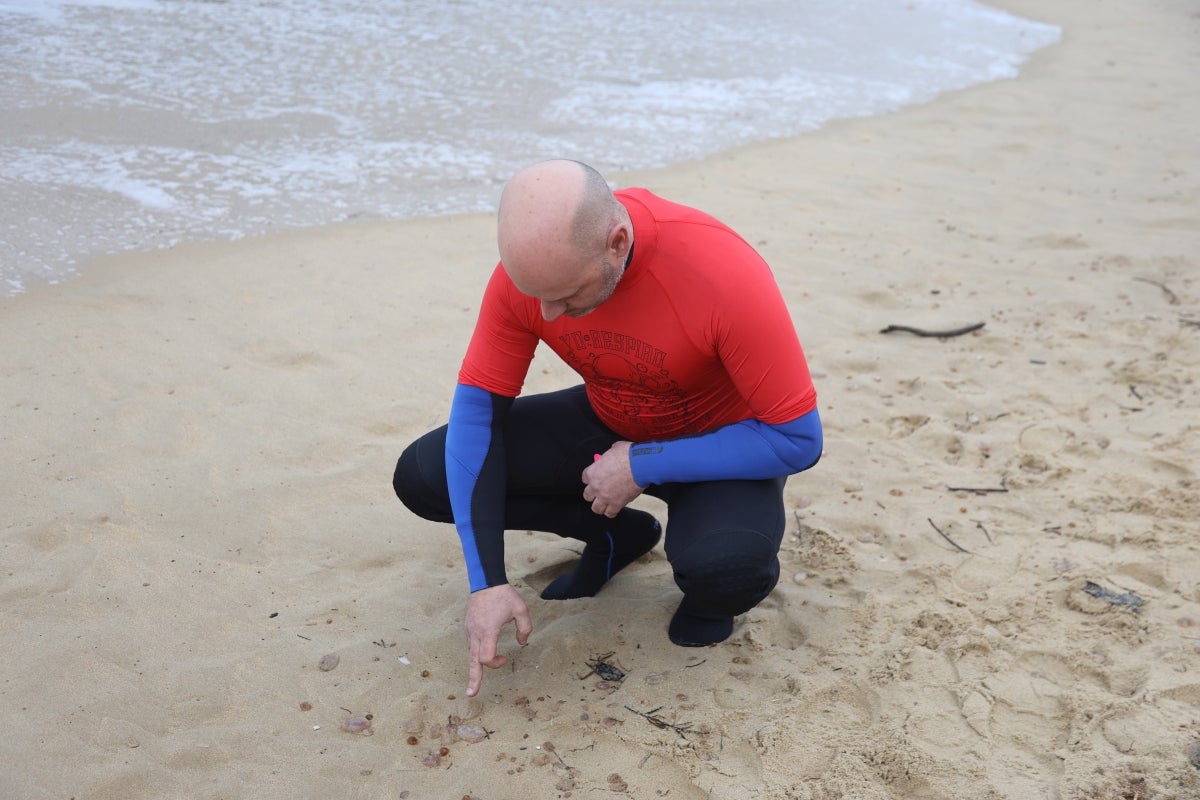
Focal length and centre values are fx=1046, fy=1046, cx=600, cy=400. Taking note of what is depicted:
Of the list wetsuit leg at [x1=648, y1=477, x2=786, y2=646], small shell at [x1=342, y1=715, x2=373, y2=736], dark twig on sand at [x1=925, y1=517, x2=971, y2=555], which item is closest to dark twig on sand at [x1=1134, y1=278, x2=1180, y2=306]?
dark twig on sand at [x1=925, y1=517, x2=971, y2=555]

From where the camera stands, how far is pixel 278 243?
4430 mm

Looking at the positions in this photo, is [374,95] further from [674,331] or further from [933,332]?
[674,331]

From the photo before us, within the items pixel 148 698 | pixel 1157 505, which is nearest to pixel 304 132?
pixel 148 698

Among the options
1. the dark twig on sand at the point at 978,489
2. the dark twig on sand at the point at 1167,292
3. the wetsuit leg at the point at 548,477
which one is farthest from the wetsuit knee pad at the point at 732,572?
the dark twig on sand at the point at 1167,292

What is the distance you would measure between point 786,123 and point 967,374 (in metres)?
3.32

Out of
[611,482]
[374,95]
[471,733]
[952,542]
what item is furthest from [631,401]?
[374,95]

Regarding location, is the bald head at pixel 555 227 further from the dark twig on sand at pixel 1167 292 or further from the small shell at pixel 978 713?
the dark twig on sand at pixel 1167 292

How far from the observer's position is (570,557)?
2801mm

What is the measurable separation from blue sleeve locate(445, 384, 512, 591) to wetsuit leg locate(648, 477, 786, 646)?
39cm

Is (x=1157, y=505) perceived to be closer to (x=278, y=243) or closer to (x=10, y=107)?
(x=278, y=243)

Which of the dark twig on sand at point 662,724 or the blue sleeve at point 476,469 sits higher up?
the blue sleeve at point 476,469

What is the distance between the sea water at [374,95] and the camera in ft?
15.5

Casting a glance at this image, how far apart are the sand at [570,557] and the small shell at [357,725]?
0.08 feet

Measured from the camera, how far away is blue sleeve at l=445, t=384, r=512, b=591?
224 centimetres
